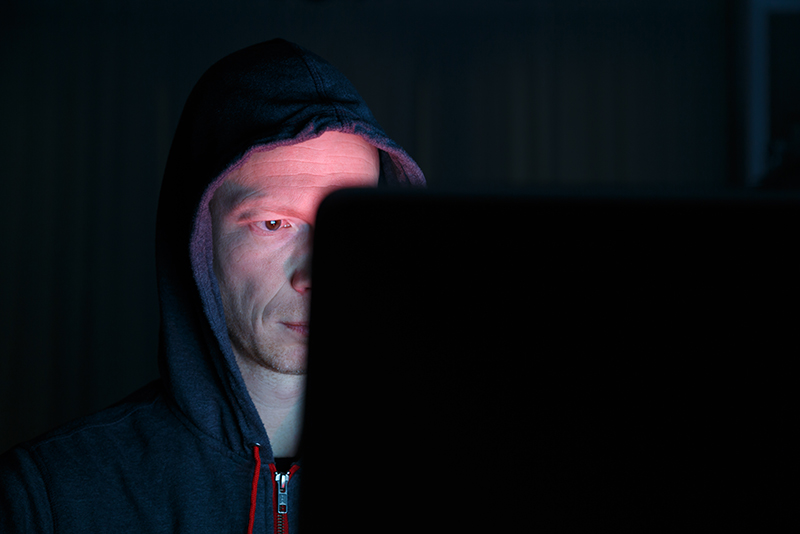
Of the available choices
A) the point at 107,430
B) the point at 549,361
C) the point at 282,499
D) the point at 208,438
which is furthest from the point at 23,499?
the point at 549,361

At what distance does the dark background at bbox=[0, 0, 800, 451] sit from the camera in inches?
131

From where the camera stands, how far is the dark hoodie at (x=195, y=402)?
3.19 feet

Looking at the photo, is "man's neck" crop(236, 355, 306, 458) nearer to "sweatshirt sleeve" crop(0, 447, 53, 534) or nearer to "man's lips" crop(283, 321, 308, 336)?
"man's lips" crop(283, 321, 308, 336)

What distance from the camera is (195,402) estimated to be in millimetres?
1098

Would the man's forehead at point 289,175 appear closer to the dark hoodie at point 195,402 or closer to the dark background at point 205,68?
the dark hoodie at point 195,402

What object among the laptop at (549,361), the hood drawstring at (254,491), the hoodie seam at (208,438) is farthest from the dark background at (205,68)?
the laptop at (549,361)

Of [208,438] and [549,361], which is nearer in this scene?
[549,361]

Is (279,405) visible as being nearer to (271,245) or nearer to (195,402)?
A: (195,402)

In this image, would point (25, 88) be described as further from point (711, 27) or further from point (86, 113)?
point (711, 27)

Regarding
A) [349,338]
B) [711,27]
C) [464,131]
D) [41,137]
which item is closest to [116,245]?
[41,137]

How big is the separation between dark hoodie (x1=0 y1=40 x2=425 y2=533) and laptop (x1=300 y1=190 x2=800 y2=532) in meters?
0.79

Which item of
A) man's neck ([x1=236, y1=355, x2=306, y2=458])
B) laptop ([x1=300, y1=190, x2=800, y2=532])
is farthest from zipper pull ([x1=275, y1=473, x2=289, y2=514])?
laptop ([x1=300, y1=190, x2=800, y2=532])

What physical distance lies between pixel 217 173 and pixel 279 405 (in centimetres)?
47

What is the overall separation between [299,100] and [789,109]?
3.02 metres
